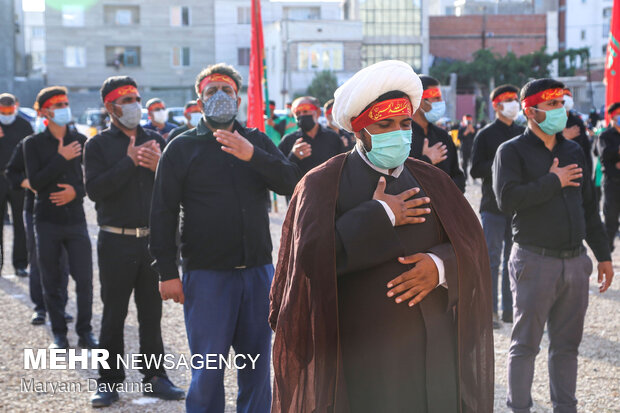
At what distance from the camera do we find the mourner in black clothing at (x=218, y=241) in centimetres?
499

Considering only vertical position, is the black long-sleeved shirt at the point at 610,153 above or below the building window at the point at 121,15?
below

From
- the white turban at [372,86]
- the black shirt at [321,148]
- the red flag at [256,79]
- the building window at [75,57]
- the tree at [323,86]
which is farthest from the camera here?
the building window at [75,57]

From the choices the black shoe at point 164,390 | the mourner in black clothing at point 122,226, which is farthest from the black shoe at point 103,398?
the black shoe at point 164,390

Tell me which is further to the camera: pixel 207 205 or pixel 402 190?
pixel 207 205

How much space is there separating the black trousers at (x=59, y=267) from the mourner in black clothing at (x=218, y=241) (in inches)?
114

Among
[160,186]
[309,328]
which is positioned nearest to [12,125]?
[160,186]

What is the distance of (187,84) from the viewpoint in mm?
64625

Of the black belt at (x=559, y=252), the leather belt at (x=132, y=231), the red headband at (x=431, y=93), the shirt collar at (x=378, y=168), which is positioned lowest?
the black belt at (x=559, y=252)

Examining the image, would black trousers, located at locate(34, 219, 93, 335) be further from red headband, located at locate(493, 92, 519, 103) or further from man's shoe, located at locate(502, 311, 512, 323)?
red headband, located at locate(493, 92, 519, 103)

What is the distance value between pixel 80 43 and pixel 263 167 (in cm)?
6163

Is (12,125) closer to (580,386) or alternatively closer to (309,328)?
(580,386)

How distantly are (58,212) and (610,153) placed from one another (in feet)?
22.9

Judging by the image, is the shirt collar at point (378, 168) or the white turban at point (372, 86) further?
the shirt collar at point (378, 168)

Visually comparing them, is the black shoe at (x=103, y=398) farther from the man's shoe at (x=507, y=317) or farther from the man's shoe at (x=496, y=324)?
the man's shoe at (x=507, y=317)
